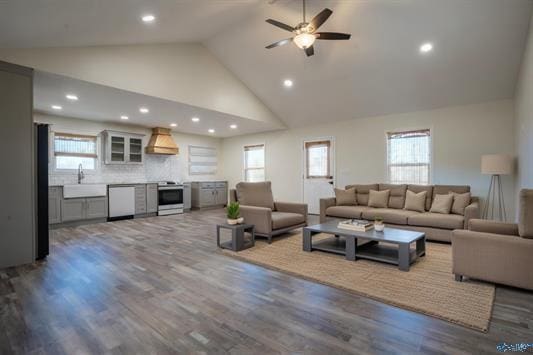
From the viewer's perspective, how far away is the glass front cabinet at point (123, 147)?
695 cm

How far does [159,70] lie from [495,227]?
5.50 m

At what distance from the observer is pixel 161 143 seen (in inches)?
306

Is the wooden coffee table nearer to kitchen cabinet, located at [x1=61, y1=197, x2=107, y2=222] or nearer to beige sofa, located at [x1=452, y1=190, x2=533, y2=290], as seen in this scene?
beige sofa, located at [x1=452, y1=190, x2=533, y2=290]

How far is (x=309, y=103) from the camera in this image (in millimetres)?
6668

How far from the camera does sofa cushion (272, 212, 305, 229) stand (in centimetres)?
451

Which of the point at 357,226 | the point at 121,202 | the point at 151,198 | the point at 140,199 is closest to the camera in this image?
the point at 357,226

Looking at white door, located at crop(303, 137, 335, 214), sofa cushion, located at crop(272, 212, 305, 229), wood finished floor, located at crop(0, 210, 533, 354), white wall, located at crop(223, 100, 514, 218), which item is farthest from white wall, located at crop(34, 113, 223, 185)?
sofa cushion, located at crop(272, 212, 305, 229)

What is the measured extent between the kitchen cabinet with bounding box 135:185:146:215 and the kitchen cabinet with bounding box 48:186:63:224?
1659 millimetres

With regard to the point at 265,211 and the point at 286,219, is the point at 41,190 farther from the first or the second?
the point at 286,219

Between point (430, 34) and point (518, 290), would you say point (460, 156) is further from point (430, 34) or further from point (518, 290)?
point (518, 290)

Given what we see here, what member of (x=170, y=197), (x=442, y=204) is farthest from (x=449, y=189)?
(x=170, y=197)

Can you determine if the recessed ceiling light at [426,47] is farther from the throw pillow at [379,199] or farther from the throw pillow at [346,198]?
the throw pillow at [346,198]

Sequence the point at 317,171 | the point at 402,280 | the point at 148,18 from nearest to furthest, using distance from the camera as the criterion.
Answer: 1. the point at 402,280
2. the point at 148,18
3. the point at 317,171

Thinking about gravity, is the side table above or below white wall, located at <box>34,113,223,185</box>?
below
